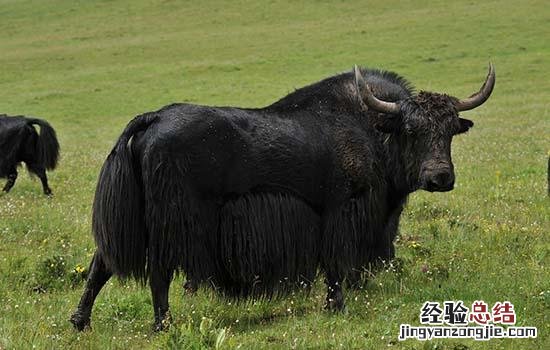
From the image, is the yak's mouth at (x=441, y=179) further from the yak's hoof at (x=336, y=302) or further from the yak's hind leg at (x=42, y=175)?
the yak's hind leg at (x=42, y=175)

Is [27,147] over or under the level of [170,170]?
under

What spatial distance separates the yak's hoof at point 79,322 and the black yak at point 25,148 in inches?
310

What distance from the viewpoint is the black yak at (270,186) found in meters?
5.85

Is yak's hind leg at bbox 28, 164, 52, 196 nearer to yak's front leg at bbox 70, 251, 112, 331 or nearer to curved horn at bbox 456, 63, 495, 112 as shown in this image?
yak's front leg at bbox 70, 251, 112, 331

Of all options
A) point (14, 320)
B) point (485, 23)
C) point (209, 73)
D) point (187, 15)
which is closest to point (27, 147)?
point (14, 320)

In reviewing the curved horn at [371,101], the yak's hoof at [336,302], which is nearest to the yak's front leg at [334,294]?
the yak's hoof at [336,302]

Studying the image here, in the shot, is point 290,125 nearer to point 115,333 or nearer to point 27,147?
point 115,333

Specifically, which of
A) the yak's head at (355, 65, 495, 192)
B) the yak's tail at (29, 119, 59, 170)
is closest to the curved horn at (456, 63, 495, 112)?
the yak's head at (355, 65, 495, 192)

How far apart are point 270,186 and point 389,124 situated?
135 cm

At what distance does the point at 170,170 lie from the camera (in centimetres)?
578

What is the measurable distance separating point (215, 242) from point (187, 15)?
5401 centimetres

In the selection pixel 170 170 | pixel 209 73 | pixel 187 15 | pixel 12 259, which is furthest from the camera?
pixel 187 15

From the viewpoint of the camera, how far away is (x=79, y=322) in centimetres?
599

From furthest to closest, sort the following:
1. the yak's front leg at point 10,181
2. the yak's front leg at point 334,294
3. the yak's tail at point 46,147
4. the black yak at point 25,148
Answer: the yak's tail at point 46,147
the black yak at point 25,148
the yak's front leg at point 10,181
the yak's front leg at point 334,294
